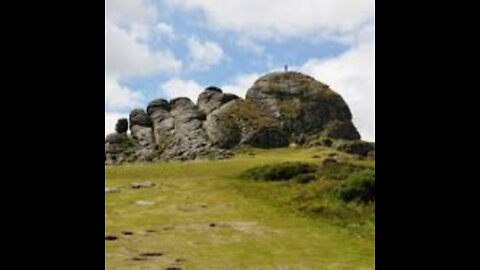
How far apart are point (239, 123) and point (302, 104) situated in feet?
91.3

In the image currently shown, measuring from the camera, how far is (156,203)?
1794 inches

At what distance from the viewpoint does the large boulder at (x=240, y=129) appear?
5015 inches

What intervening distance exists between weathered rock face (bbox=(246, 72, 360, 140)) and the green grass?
95.4 m

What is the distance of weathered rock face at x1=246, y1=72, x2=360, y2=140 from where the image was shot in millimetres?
149750

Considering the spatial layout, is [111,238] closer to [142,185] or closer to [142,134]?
[142,185]

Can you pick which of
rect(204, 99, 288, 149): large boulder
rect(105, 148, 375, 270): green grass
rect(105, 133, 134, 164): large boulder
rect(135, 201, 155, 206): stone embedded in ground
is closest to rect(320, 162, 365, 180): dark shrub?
rect(105, 148, 375, 270): green grass

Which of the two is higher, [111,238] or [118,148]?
[118,148]

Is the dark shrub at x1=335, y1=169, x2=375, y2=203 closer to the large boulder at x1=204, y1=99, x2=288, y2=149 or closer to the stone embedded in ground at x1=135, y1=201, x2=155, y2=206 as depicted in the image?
the stone embedded in ground at x1=135, y1=201, x2=155, y2=206

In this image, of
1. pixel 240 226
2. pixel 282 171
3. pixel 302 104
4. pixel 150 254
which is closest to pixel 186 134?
pixel 302 104

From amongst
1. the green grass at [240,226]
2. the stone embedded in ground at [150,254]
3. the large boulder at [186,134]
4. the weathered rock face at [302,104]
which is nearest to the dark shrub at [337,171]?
the green grass at [240,226]

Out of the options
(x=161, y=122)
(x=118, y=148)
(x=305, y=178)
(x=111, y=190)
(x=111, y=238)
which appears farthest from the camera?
(x=161, y=122)

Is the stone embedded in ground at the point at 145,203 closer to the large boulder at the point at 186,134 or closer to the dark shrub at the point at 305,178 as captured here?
the dark shrub at the point at 305,178

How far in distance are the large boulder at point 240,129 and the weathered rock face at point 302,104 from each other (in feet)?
33.2

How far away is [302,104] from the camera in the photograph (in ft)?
512
